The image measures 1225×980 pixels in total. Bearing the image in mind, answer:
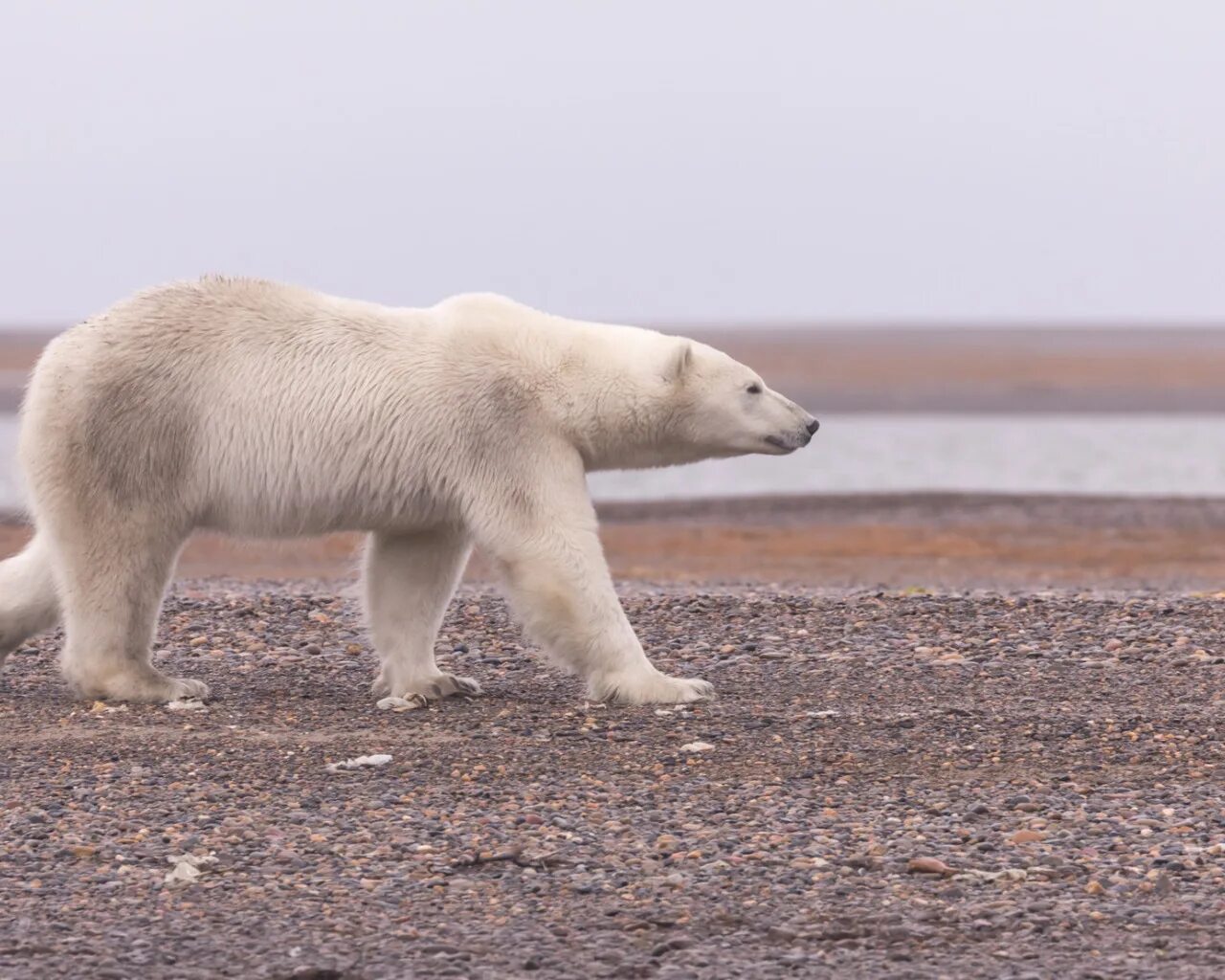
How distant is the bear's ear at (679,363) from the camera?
24.5 feet

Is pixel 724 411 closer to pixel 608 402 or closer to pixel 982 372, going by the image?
pixel 608 402

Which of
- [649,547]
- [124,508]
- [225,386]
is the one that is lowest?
[649,547]

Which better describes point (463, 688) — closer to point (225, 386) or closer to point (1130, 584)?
point (225, 386)

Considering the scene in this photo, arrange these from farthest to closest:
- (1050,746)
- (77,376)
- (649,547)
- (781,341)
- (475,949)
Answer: (781,341) < (649,547) < (77,376) < (1050,746) < (475,949)

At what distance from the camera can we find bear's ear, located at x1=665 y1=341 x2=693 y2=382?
7.48m

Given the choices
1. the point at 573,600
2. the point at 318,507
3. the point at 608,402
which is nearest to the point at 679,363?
the point at 608,402

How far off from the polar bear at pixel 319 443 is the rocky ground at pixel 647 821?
418mm

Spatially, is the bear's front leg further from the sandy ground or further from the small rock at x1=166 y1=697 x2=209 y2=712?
the small rock at x1=166 y1=697 x2=209 y2=712

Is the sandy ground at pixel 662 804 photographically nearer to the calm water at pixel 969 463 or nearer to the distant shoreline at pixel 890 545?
the distant shoreline at pixel 890 545

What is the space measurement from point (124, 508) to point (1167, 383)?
74.4 meters

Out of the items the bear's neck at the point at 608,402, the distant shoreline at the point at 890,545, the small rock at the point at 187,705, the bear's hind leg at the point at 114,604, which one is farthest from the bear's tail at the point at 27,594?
the distant shoreline at the point at 890,545

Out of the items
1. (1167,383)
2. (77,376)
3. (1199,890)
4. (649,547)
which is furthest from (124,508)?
(1167,383)

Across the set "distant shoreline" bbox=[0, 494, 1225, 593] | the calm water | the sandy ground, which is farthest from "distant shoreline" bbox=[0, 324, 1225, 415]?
the sandy ground

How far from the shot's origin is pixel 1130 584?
16.2m
